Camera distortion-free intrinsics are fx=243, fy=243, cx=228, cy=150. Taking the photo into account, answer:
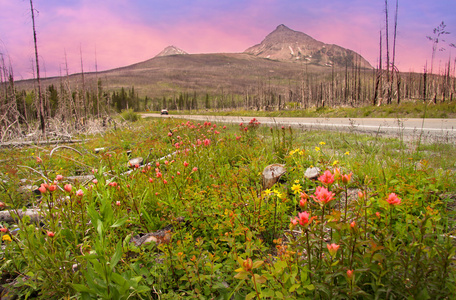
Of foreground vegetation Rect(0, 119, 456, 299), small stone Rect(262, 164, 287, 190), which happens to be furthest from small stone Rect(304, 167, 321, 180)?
small stone Rect(262, 164, 287, 190)

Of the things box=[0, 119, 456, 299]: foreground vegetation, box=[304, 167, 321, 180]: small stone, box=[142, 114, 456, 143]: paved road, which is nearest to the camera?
box=[0, 119, 456, 299]: foreground vegetation

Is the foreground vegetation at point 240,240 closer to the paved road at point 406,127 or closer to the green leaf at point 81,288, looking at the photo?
the green leaf at point 81,288

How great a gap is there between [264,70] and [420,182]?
465ft

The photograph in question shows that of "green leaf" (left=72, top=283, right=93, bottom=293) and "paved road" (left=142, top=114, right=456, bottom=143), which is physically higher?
"paved road" (left=142, top=114, right=456, bottom=143)

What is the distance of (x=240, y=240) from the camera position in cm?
220

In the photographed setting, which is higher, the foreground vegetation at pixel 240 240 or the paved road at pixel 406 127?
the paved road at pixel 406 127

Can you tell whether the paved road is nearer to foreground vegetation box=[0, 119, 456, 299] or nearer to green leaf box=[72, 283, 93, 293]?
foreground vegetation box=[0, 119, 456, 299]

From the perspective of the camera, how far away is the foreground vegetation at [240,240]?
1.24 meters

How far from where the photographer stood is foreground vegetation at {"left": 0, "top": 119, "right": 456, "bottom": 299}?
1.24 metres

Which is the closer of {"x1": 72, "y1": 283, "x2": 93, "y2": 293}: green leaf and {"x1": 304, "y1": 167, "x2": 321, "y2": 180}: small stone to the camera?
{"x1": 72, "y1": 283, "x2": 93, "y2": 293}: green leaf

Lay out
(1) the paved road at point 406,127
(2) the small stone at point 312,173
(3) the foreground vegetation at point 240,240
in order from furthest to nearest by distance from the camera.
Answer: (1) the paved road at point 406,127
(2) the small stone at point 312,173
(3) the foreground vegetation at point 240,240

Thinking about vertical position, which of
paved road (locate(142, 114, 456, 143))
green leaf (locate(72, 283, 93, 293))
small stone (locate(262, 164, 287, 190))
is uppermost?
paved road (locate(142, 114, 456, 143))

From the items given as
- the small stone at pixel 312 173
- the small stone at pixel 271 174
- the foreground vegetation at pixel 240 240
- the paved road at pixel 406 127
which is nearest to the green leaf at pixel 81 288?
the foreground vegetation at pixel 240 240

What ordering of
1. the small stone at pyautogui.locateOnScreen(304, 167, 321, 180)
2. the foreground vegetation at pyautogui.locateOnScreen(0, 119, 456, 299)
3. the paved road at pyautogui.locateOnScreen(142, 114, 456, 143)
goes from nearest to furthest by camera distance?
the foreground vegetation at pyautogui.locateOnScreen(0, 119, 456, 299), the small stone at pyautogui.locateOnScreen(304, 167, 321, 180), the paved road at pyautogui.locateOnScreen(142, 114, 456, 143)
